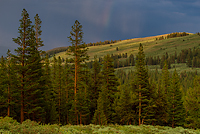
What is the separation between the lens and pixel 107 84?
33.1 m

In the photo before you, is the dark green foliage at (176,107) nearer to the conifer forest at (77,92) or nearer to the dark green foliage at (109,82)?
the conifer forest at (77,92)

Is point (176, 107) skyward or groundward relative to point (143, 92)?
groundward

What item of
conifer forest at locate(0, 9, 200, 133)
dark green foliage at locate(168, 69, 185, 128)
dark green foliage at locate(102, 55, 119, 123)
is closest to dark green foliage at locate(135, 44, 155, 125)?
conifer forest at locate(0, 9, 200, 133)

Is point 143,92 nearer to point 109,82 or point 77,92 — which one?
point 109,82

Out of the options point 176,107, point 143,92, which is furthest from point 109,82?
point 176,107

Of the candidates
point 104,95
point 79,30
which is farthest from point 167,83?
point 79,30

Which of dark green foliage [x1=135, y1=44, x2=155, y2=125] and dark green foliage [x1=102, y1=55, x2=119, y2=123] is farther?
dark green foliage [x1=102, y1=55, x2=119, y2=123]

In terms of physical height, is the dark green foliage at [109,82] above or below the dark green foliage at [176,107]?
above

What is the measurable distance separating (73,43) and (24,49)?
10.1 m

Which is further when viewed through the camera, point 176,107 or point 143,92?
point 176,107

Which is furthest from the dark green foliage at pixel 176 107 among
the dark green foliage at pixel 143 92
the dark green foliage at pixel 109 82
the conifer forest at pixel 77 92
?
the dark green foliage at pixel 109 82

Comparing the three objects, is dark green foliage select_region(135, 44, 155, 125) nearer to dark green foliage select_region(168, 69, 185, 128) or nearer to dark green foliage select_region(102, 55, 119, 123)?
dark green foliage select_region(102, 55, 119, 123)

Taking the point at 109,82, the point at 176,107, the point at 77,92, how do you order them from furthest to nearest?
the point at 176,107, the point at 109,82, the point at 77,92

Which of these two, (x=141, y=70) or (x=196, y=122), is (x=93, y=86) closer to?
Answer: (x=141, y=70)
